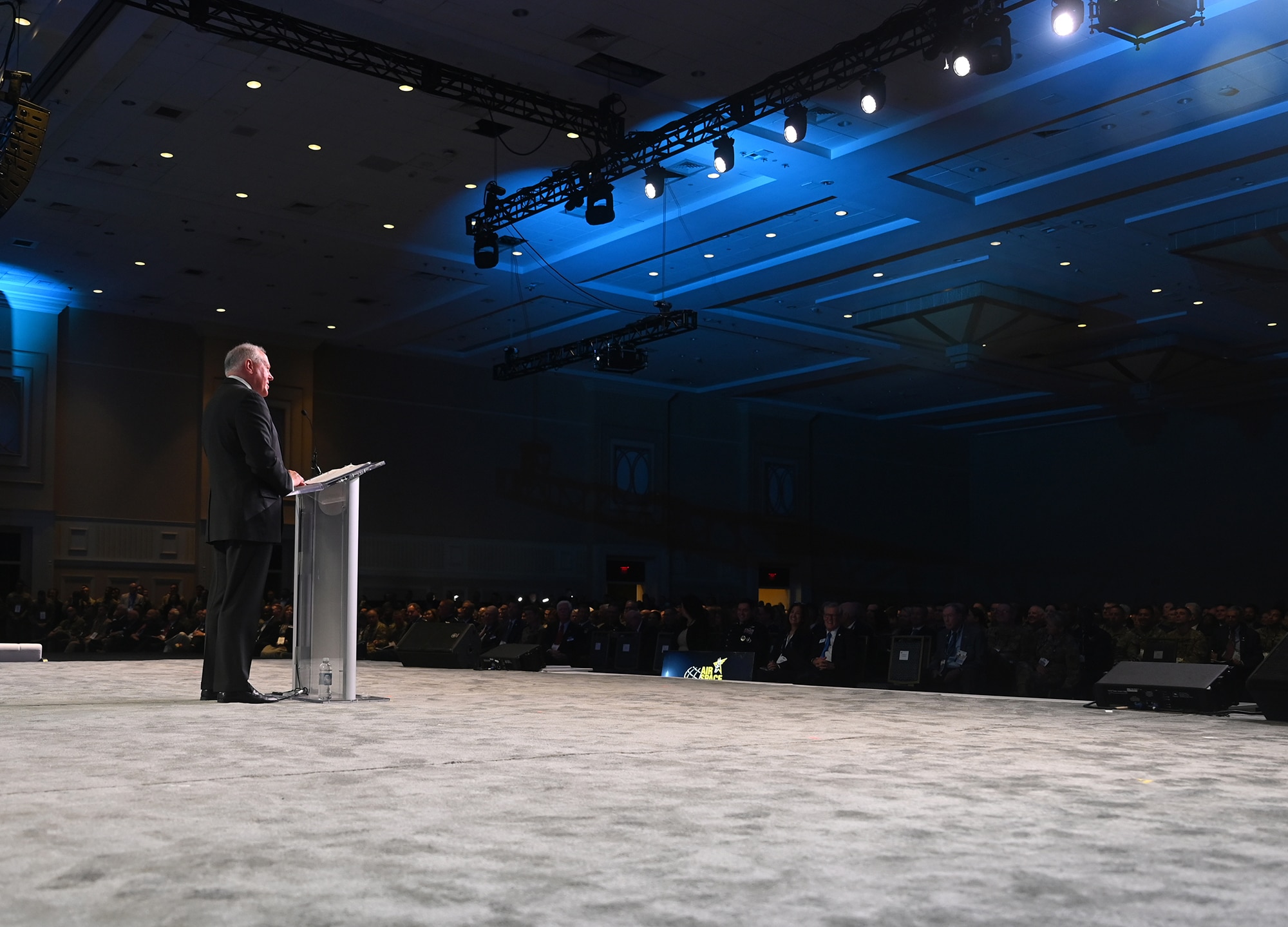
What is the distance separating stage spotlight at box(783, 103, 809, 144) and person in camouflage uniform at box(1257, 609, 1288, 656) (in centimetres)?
548

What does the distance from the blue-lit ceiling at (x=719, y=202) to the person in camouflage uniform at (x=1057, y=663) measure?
4.60m

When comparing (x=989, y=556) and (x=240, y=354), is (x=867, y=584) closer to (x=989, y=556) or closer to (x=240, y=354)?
(x=989, y=556)

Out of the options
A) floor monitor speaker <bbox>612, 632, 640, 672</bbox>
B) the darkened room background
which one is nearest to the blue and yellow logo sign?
floor monitor speaker <bbox>612, 632, 640, 672</bbox>

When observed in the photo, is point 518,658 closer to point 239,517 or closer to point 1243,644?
point 239,517

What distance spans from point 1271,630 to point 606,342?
8888 millimetres

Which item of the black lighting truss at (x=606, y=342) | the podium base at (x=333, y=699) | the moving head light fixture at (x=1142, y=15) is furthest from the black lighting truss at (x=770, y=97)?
the podium base at (x=333, y=699)

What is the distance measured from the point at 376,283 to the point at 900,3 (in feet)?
29.9

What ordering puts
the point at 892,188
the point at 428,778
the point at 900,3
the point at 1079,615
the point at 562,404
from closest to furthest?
the point at 428,778, the point at 900,3, the point at 1079,615, the point at 892,188, the point at 562,404

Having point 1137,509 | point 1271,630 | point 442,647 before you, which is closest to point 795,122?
point 442,647

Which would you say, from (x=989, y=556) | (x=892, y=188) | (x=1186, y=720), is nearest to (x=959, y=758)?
(x=1186, y=720)

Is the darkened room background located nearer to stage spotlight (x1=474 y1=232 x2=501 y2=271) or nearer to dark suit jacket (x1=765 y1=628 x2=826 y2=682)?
stage spotlight (x1=474 y1=232 x2=501 y2=271)

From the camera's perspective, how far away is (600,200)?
11094mm

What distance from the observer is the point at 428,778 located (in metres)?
2.15

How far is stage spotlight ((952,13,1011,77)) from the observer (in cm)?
798
